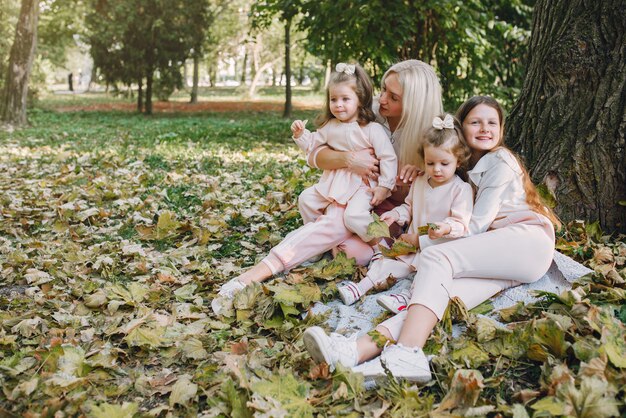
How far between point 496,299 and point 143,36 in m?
17.5

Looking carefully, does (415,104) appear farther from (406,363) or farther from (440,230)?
(406,363)

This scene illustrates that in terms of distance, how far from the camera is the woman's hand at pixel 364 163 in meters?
3.44

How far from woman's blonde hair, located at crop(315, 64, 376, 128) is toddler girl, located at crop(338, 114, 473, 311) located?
1.90ft

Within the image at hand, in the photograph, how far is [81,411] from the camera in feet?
6.81

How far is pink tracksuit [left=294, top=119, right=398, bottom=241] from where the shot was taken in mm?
3375

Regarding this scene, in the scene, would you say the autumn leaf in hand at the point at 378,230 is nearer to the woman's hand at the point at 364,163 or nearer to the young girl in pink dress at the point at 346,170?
the young girl in pink dress at the point at 346,170

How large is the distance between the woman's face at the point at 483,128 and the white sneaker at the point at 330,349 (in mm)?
1334

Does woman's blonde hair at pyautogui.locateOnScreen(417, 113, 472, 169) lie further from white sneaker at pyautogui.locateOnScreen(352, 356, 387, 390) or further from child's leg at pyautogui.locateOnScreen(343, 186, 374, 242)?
white sneaker at pyautogui.locateOnScreen(352, 356, 387, 390)

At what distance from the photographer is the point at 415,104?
335 cm

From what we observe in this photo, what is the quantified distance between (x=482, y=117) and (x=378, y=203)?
0.81 metres

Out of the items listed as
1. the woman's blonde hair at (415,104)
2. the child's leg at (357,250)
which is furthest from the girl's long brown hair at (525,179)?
the child's leg at (357,250)

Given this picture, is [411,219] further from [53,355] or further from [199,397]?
[53,355]

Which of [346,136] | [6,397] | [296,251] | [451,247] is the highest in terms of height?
[346,136]

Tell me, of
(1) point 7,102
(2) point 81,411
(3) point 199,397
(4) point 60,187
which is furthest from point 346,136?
(1) point 7,102
